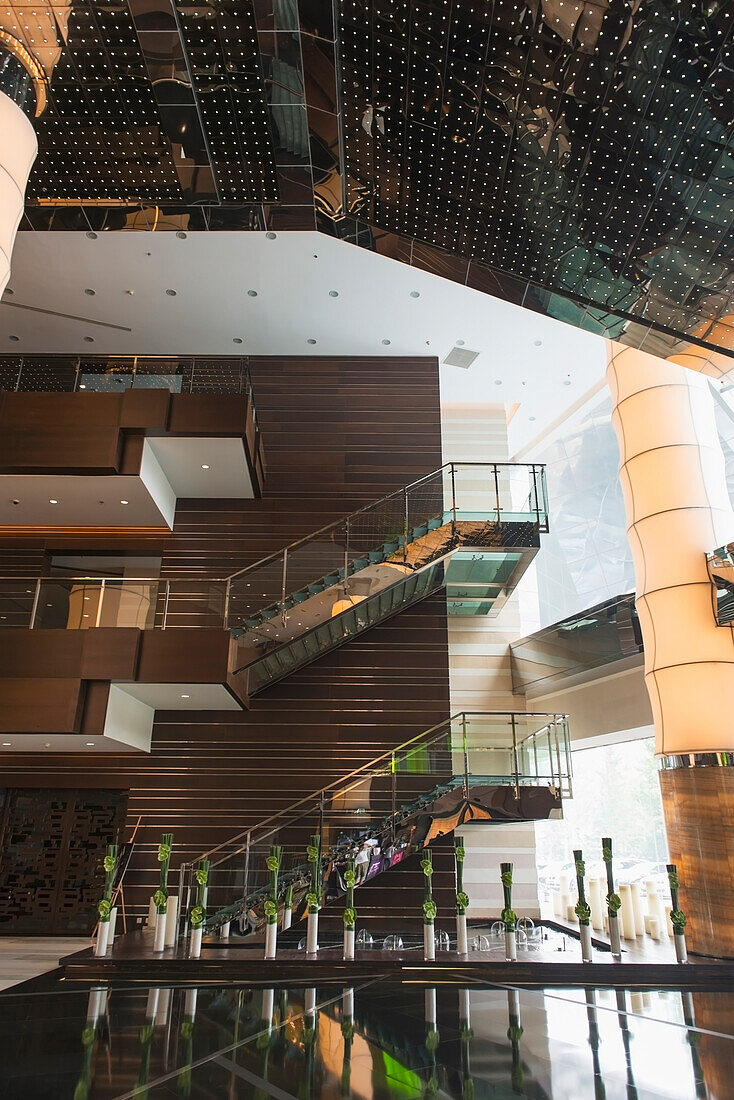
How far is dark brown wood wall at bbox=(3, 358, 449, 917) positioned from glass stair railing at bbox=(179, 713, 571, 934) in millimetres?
1440

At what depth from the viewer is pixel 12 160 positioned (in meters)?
5.39

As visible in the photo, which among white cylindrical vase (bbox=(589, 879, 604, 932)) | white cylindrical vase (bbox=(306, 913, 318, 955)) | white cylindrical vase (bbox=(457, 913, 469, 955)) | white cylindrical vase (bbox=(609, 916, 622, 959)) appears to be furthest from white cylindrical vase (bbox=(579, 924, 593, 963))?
white cylindrical vase (bbox=(589, 879, 604, 932))

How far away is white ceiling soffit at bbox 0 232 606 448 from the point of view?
1162 centimetres

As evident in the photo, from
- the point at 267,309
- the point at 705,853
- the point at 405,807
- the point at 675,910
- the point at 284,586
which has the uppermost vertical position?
the point at 267,309

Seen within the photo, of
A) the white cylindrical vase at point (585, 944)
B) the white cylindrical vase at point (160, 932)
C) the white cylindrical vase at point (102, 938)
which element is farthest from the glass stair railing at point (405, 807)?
the white cylindrical vase at point (585, 944)

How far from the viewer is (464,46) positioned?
364 cm

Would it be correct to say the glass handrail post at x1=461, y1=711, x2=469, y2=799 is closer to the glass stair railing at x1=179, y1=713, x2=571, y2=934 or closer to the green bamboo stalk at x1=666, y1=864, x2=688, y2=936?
the glass stair railing at x1=179, y1=713, x2=571, y2=934

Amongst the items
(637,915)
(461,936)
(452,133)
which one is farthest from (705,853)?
(452,133)

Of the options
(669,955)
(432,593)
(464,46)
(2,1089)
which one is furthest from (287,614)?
(464,46)

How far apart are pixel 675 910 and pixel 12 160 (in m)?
9.62

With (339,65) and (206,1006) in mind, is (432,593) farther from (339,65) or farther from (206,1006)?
(339,65)

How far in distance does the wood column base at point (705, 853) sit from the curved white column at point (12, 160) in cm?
872

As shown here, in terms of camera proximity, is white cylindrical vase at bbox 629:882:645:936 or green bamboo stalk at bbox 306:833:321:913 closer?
green bamboo stalk at bbox 306:833:321:913

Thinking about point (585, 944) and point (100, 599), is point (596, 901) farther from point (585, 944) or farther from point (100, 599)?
point (100, 599)
